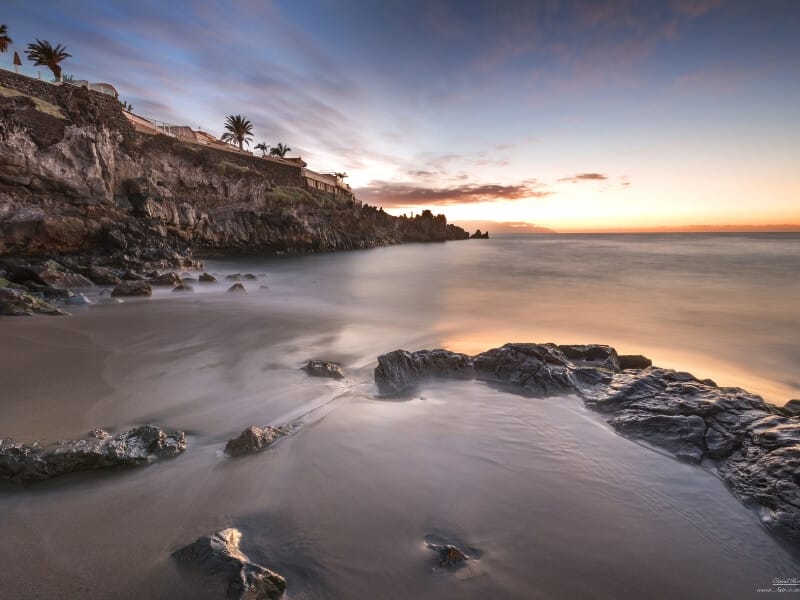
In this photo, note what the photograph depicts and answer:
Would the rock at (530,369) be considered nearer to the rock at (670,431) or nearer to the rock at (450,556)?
the rock at (670,431)

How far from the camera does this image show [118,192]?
25344mm

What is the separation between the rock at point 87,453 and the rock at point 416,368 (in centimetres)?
262

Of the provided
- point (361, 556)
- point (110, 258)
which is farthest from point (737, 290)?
point (110, 258)

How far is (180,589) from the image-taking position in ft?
6.59

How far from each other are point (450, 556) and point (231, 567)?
1.30 m

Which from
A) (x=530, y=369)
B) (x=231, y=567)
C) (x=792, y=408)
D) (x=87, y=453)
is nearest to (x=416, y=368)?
(x=530, y=369)

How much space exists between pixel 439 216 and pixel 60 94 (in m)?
97.0

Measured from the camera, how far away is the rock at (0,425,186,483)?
281 centimetres

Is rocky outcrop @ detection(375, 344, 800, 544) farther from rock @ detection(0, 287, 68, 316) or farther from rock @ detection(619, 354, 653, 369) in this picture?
rock @ detection(0, 287, 68, 316)

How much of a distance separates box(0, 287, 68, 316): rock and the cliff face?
9.63 metres

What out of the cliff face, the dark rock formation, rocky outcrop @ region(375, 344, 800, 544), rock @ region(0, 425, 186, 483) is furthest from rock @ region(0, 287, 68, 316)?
the cliff face

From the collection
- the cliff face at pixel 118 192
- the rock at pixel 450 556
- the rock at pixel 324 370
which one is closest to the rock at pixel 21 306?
the rock at pixel 324 370

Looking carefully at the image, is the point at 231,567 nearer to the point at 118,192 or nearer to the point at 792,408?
the point at 792,408

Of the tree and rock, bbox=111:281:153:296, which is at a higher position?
the tree
